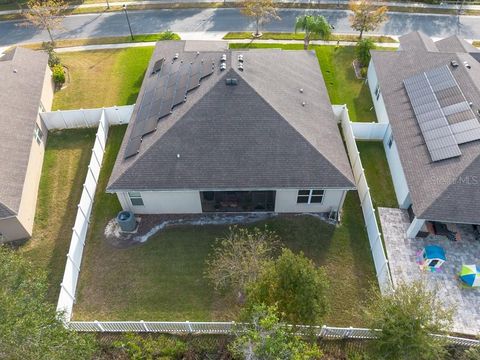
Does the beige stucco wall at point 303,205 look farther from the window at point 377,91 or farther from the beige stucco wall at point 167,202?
the window at point 377,91

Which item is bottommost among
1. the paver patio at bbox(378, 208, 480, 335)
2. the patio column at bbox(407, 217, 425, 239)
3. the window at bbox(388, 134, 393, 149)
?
the paver patio at bbox(378, 208, 480, 335)

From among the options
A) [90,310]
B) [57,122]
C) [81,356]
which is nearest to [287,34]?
[57,122]

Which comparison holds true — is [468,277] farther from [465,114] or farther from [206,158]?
[206,158]

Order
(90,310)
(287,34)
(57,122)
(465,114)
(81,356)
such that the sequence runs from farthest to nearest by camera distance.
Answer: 1. (287,34)
2. (57,122)
3. (465,114)
4. (90,310)
5. (81,356)

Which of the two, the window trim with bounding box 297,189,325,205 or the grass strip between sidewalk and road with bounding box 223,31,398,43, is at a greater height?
the grass strip between sidewalk and road with bounding box 223,31,398,43

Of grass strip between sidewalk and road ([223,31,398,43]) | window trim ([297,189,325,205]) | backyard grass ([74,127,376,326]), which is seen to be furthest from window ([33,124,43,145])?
grass strip between sidewalk and road ([223,31,398,43])

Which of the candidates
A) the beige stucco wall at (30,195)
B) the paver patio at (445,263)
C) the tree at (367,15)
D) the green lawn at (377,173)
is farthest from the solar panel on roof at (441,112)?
the beige stucco wall at (30,195)

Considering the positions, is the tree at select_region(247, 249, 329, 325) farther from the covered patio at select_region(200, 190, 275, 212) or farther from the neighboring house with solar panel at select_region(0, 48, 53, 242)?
the neighboring house with solar panel at select_region(0, 48, 53, 242)

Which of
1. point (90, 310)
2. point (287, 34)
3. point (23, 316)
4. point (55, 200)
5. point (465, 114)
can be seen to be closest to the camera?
point (23, 316)
